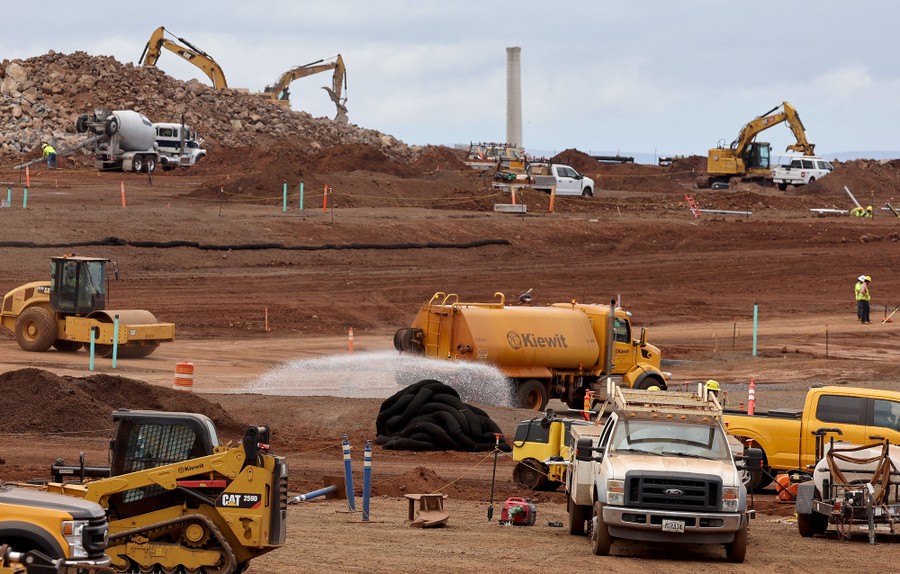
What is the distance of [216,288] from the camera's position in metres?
44.4

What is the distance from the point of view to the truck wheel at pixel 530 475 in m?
21.8

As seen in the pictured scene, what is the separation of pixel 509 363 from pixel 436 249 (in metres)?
23.6

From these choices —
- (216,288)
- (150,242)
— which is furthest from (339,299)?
(150,242)

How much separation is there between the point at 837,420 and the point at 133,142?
55228 mm

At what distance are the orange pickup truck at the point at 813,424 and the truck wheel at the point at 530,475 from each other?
110 inches

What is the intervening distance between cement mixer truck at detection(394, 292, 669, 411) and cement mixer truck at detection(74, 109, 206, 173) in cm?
4327

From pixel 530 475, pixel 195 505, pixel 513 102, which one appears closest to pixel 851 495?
pixel 530 475

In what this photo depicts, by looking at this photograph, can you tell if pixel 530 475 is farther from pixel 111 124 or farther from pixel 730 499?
pixel 111 124

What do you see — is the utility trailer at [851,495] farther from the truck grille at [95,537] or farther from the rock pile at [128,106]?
the rock pile at [128,106]

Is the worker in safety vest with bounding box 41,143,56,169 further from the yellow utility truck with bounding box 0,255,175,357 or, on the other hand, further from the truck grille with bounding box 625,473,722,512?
the truck grille with bounding box 625,473,722,512

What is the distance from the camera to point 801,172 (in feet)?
273

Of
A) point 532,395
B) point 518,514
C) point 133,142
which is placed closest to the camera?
point 518,514

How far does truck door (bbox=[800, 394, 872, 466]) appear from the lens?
21.2 meters

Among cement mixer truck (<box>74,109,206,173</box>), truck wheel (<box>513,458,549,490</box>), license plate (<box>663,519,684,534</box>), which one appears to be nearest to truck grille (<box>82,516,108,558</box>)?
license plate (<box>663,519,684,534</box>)
